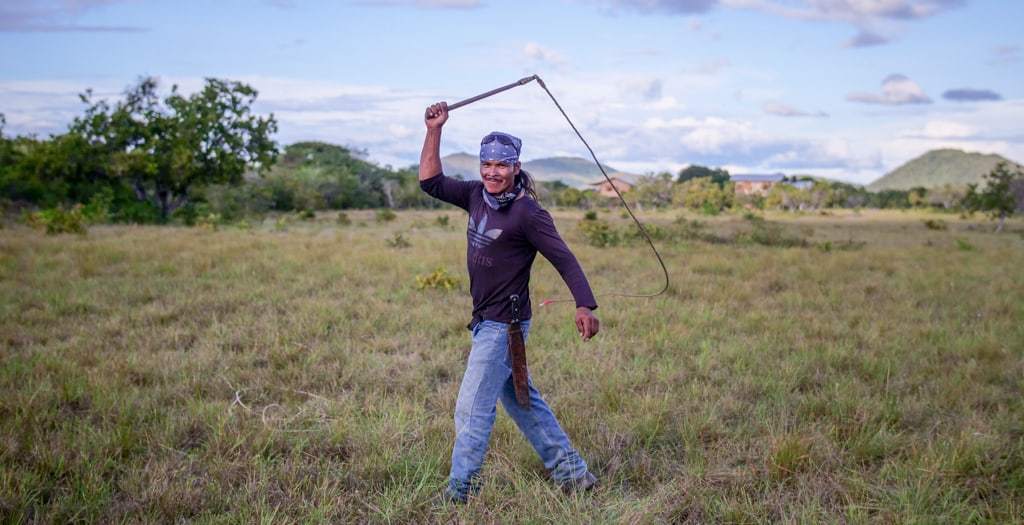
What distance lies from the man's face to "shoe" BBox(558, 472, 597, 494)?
5.45ft

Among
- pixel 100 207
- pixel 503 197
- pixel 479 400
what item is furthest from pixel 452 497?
pixel 100 207

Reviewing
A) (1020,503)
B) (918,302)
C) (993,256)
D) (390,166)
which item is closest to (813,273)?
(918,302)

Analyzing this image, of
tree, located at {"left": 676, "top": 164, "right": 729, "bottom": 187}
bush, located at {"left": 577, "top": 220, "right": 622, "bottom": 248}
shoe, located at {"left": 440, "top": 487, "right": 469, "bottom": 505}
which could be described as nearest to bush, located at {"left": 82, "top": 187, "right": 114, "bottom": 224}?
bush, located at {"left": 577, "top": 220, "right": 622, "bottom": 248}

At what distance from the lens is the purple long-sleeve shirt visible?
362cm

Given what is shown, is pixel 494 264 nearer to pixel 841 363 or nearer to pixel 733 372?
pixel 733 372

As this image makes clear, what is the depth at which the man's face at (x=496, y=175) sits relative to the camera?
3.65m

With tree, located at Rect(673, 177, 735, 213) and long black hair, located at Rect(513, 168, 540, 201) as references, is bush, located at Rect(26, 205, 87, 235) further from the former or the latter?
tree, located at Rect(673, 177, 735, 213)

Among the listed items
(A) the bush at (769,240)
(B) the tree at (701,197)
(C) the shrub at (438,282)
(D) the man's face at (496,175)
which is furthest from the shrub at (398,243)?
(B) the tree at (701,197)

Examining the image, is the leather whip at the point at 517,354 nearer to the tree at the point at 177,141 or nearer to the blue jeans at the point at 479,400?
the blue jeans at the point at 479,400

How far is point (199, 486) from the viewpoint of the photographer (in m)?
4.02

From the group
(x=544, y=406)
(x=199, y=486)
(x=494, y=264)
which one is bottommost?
(x=199, y=486)

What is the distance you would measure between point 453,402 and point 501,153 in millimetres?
2534

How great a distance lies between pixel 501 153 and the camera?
3.65 meters

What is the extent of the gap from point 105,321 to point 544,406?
235 inches
